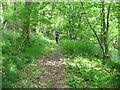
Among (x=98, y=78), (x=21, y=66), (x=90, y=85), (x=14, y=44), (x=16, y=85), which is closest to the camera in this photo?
(x=16, y=85)

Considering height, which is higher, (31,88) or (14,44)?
(14,44)

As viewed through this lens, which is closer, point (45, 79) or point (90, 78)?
point (90, 78)

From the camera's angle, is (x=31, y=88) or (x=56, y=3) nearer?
(x=31, y=88)

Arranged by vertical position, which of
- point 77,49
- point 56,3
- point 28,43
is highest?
point 56,3

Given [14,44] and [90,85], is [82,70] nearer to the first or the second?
[90,85]

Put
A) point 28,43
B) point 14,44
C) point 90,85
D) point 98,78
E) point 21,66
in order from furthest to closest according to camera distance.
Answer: point 28,43 → point 14,44 → point 21,66 → point 98,78 → point 90,85

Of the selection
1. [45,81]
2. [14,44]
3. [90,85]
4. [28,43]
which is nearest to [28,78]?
[45,81]

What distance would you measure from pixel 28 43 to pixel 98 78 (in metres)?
6.22

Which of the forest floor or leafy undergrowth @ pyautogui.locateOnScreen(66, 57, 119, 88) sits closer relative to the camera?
leafy undergrowth @ pyautogui.locateOnScreen(66, 57, 119, 88)

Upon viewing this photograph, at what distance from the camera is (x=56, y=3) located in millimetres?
7941

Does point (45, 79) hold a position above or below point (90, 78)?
below

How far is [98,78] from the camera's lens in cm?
453

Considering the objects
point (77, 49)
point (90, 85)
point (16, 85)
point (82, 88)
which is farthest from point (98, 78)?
point (77, 49)

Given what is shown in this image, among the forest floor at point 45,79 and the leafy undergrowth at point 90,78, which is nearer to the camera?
the leafy undergrowth at point 90,78
